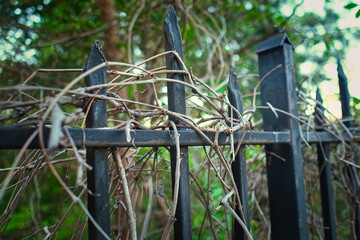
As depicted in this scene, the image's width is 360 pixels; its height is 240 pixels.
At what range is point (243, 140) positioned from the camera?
1022mm

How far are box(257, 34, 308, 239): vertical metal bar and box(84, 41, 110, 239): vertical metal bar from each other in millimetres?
851

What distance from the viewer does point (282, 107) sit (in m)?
1.31

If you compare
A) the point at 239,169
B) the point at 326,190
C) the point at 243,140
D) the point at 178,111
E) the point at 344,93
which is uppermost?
the point at 344,93

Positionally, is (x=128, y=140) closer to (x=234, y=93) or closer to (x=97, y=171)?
(x=97, y=171)

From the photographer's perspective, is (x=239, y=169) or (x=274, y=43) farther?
(x=274, y=43)

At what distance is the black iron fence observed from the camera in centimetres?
71

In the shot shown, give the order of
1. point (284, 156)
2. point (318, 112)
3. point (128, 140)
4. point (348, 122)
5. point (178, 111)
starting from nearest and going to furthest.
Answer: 1. point (128, 140)
2. point (178, 111)
3. point (284, 156)
4. point (318, 112)
5. point (348, 122)

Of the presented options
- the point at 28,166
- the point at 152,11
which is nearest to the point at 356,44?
the point at 152,11

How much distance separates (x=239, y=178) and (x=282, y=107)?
0.49 m

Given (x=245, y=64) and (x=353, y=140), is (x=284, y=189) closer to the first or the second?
(x=353, y=140)

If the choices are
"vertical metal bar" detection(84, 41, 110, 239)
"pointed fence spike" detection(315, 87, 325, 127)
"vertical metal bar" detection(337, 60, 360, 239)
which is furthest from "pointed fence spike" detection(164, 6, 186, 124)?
"vertical metal bar" detection(337, 60, 360, 239)

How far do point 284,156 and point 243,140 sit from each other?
1.25 ft

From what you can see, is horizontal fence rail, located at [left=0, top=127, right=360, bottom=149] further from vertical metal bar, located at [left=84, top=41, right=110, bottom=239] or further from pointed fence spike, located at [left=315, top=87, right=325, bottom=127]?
pointed fence spike, located at [left=315, top=87, right=325, bottom=127]

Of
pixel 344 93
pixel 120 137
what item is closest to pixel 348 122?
pixel 344 93
